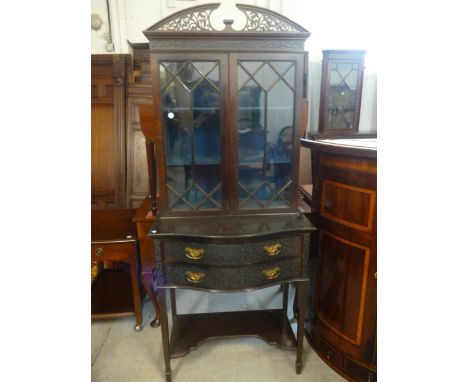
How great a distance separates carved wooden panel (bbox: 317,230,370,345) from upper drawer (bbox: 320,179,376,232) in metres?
0.10

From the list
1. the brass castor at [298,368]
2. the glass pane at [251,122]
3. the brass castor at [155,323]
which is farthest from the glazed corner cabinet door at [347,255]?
the brass castor at [155,323]

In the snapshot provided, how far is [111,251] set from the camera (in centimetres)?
167

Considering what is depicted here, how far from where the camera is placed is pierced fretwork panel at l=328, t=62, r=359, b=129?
8.07 feet

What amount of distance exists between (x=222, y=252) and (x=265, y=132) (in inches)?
23.2

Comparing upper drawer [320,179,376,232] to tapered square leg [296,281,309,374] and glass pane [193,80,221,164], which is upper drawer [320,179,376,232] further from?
glass pane [193,80,221,164]

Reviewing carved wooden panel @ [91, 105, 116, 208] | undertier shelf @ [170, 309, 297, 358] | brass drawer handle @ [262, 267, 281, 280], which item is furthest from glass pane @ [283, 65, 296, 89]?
carved wooden panel @ [91, 105, 116, 208]

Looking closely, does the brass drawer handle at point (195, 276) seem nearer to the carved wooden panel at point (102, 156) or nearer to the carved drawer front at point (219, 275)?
the carved drawer front at point (219, 275)

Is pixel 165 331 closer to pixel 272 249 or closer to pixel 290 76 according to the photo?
pixel 272 249

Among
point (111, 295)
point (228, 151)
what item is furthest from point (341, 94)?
point (111, 295)

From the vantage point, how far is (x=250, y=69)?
4.20ft
